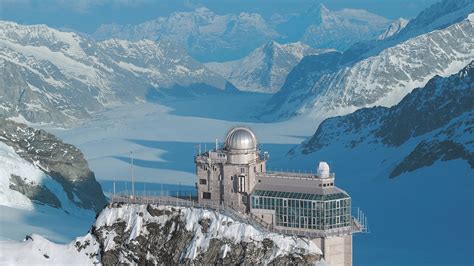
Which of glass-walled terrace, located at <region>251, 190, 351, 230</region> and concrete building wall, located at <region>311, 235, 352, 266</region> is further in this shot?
glass-walled terrace, located at <region>251, 190, 351, 230</region>

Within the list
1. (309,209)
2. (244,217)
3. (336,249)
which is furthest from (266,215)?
(336,249)

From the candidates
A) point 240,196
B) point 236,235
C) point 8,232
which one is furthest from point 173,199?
point 8,232

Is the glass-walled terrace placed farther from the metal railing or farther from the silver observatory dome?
the silver observatory dome

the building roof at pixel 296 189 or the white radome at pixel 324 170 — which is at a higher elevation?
the white radome at pixel 324 170

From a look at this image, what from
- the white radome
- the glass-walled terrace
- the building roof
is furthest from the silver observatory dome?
the white radome

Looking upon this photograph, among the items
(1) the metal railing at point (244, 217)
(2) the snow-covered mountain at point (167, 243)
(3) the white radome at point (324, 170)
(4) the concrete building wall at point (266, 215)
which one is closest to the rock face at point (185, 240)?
(2) the snow-covered mountain at point (167, 243)

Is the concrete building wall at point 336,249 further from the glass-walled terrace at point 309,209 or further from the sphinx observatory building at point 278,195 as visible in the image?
the glass-walled terrace at point 309,209

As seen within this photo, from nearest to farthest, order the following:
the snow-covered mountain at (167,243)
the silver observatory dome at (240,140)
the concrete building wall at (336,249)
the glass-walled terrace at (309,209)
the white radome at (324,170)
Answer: the snow-covered mountain at (167,243) → the concrete building wall at (336,249) → the glass-walled terrace at (309,209) → the white radome at (324,170) → the silver observatory dome at (240,140)

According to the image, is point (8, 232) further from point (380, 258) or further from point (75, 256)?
point (380, 258)
